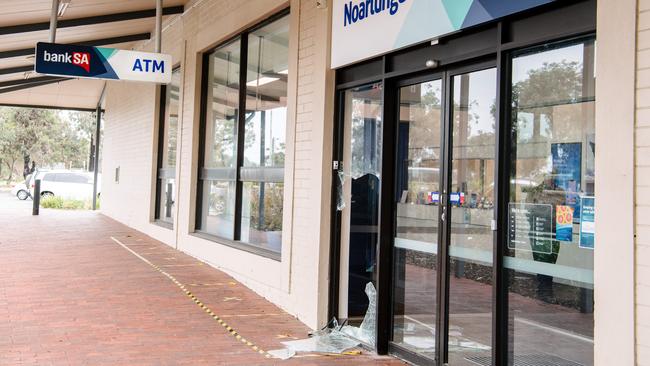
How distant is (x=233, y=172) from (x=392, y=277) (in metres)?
4.11

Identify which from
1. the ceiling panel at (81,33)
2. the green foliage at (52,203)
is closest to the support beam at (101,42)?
the ceiling panel at (81,33)

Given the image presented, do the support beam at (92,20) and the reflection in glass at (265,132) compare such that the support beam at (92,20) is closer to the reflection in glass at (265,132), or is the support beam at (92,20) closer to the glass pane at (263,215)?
the reflection in glass at (265,132)

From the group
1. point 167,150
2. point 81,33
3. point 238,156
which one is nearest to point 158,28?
point 238,156

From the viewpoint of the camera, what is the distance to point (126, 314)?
6.17 meters

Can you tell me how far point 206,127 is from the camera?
1005cm

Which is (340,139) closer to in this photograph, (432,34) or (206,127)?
(432,34)

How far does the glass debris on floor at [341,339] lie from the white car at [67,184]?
24119 millimetres

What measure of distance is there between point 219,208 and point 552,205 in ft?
21.5

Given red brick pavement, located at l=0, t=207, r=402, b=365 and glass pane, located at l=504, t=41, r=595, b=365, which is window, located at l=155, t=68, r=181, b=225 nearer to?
red brick pavement, located at l=0, t=207, r=402, b=365

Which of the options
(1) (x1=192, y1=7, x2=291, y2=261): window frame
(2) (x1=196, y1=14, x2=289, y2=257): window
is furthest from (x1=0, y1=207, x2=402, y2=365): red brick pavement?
(2) (x1=196, y1=14, x2=289, y2=257): window

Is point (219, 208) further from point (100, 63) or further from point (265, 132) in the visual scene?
point (100, 63)

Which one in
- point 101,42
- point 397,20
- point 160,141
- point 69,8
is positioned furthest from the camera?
point 101,42

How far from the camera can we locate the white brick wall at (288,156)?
5.90 m

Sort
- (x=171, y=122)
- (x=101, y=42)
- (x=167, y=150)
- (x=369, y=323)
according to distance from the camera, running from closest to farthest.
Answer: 1. (x=369, y=323)
2. (x=171, y=122)
3. (x=167, y=150)
4. (x=101, y=42)
